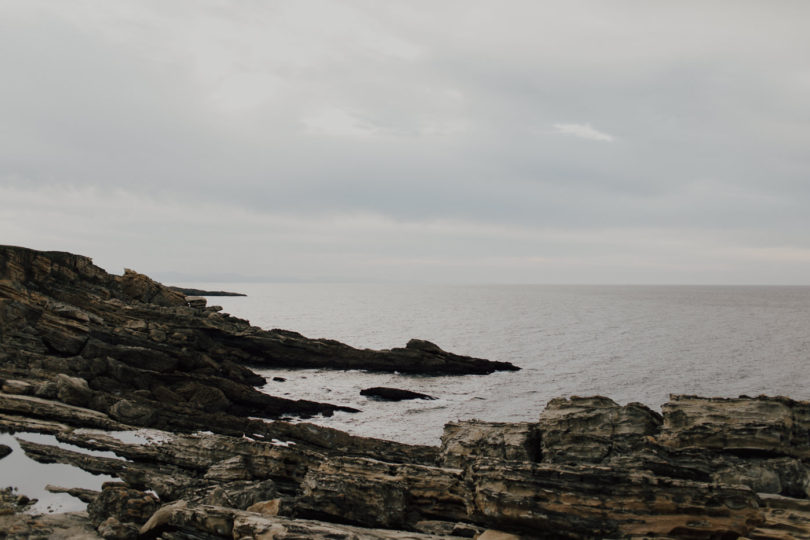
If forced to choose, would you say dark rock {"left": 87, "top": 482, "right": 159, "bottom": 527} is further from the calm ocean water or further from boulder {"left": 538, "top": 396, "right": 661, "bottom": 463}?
the calm ocean water

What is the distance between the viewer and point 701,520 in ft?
35.0

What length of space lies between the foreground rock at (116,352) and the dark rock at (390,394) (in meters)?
6.42

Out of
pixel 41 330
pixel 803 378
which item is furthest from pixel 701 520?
pixel 803 378

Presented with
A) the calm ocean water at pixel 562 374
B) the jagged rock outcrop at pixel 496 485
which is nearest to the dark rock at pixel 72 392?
the jagged rock outcrop at pixel 496 485

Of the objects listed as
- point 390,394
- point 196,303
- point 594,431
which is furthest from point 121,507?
point 196,303

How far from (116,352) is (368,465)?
30.5m

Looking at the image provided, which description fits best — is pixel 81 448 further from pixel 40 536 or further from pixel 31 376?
pixel 31 376

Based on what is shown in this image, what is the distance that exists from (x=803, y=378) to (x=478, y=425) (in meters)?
52.1

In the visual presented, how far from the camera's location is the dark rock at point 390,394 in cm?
4678

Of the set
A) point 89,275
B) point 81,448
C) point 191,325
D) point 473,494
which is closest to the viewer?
point 473,494

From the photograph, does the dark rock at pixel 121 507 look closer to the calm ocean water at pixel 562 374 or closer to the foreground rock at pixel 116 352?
the foreground rock at pixel 116 352

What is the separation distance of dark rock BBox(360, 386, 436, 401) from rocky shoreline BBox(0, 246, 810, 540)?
1160 centimetres

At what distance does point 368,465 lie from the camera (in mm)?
14547

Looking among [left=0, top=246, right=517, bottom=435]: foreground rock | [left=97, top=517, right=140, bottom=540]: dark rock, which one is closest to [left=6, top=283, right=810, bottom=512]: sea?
[left=97, top=517, right=140, bottom=540]: dark rock
